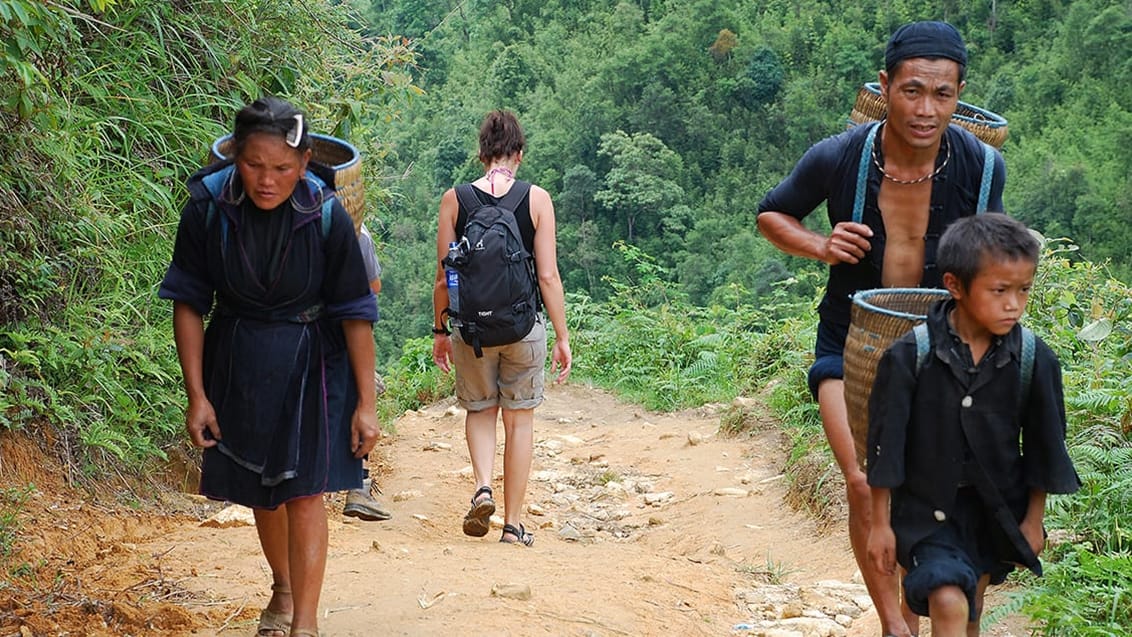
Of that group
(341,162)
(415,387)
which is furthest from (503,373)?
(415,387)

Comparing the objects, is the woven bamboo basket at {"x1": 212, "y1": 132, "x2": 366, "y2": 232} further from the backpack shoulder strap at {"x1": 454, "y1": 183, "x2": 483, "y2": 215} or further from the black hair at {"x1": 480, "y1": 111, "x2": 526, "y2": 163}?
the black hair at {"x1": 480, "y1": 111, "x2": 526, "y2": 163}

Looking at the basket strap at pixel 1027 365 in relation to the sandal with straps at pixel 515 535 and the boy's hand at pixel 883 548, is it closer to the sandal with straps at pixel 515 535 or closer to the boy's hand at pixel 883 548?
the boy's hand at pixel 883 548

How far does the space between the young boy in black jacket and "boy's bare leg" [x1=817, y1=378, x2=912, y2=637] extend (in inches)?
20.7

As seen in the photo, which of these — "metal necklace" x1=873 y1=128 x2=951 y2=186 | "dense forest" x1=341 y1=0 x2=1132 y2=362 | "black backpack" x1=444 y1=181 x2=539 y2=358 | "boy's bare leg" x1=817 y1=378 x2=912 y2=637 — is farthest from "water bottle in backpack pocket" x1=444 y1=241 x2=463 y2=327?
"dense forest" x1=341 y1=0 x2=1132 y2=362

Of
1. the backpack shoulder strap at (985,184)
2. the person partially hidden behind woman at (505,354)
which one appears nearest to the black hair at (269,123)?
the backpack shoulder strap at (985,184)

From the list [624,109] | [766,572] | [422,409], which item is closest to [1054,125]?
[624,109]

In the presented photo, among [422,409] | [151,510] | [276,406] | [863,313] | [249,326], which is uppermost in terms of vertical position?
[863,313]

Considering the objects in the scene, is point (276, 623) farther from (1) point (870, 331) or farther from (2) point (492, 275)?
(2) point (492, 275)

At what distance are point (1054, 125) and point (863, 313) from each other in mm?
45314

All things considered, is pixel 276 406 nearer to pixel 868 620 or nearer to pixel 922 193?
pixel 922 193

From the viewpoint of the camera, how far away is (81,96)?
6102 millimetres

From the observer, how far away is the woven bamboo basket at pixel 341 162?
3633 mm

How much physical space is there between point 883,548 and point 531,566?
7.07ft

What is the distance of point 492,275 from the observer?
547 centimetres
